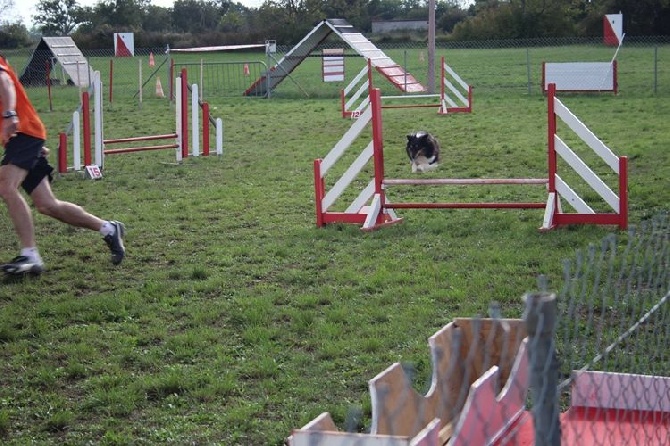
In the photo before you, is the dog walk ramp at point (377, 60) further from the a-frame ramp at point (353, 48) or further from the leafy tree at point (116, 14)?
the leafy tree at point (116, 14)

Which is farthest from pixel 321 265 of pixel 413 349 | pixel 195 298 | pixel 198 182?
pixel 198 182

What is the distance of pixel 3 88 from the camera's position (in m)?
6.33

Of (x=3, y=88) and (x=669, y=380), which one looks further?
(x=3, y=88)

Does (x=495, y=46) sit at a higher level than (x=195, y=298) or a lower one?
higher

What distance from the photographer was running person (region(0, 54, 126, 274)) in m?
6.35

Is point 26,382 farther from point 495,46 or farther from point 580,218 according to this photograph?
point 495,46

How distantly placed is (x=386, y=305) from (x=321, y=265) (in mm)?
1196

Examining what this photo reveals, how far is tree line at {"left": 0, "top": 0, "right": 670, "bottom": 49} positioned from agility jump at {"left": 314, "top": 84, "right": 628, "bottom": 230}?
3276 centimetres

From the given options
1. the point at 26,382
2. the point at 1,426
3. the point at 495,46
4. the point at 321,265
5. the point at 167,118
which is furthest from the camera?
the point at 495,46

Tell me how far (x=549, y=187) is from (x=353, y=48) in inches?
666

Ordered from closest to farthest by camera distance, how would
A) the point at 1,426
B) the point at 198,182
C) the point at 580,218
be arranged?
1. the point at 1,426
2. the point at 580,218
3. the point at 198,182

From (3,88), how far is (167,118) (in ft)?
45.6

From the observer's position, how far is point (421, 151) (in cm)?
1136

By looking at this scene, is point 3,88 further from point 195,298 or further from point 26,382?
point 26,382
